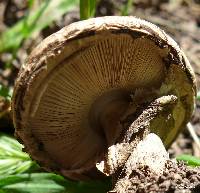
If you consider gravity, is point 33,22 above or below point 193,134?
above

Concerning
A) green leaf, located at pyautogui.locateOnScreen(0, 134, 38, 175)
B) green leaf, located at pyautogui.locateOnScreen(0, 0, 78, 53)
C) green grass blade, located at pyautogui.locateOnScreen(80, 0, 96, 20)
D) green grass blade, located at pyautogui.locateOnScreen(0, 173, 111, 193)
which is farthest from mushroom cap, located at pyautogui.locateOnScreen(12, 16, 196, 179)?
green leaf, located at pyautogui.locateOnScreen(0, 0, 78, 53)

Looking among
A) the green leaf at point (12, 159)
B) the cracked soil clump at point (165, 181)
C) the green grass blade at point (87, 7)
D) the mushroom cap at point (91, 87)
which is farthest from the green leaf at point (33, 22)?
the cracked soil clump at point (165, 181)

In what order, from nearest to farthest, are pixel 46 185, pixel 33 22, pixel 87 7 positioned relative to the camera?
pixel 46 185 < pixel 87 7 < pixel 33 22

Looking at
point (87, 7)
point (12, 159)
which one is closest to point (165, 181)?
point (12, 159)

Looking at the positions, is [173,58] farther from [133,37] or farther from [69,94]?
[69,94]

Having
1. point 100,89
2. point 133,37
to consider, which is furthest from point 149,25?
point 100,89

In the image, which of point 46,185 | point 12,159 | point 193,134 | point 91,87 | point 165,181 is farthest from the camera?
point 193,134

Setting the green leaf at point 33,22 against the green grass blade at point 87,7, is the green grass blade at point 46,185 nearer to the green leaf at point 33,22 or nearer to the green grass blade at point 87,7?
the green grass blade at point 87,7

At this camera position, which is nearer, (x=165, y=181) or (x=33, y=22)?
(x=165, y=181)

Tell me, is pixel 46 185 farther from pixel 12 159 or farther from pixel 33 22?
pixel 33 22
